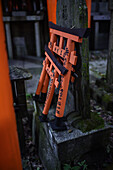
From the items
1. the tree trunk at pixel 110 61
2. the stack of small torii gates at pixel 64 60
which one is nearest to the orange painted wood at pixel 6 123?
the stack of small torii gates at pixel 64 60

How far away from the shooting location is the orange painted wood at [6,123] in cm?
63

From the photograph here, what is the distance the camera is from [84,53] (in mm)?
2307

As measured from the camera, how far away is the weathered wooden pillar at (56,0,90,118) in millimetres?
2156

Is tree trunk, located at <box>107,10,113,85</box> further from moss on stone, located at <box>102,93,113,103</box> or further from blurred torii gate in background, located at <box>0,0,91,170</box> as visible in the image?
blurred torii gate in background, located at <box>0,0,91,170</box>

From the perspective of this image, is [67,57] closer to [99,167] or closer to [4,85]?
[4,85]

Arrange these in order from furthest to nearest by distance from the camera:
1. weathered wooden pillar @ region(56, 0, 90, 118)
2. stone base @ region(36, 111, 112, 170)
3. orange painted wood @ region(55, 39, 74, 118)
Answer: stone base @ region(36, 111, 112, 170), orange painted wood @ region(55, 39, 74, 118), weathered wooden pillar @ region(56, 0, 90, 118)

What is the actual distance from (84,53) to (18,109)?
1970mm

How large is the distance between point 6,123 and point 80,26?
6.16ft

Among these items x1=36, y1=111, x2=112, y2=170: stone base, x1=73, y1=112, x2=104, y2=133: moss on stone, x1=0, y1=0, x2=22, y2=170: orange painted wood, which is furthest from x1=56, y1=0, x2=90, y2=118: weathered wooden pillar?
x1=0, y1=0, x2=22, y2=170: orange painted wood

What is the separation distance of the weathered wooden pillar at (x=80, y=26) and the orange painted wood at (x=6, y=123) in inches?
70.7

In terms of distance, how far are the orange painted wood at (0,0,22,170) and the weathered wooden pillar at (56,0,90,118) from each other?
5.89ft

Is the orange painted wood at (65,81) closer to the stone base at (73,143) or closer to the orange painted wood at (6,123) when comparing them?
the stone base at (73,143)

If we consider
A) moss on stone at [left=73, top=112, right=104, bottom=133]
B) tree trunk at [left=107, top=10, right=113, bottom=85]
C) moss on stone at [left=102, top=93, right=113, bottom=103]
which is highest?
tree trunk at [left=107, top=10, right=113, bottom=85]

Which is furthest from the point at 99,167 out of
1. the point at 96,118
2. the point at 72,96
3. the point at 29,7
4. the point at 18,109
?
the point at 29,7
